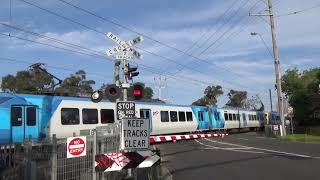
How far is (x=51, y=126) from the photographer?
24562 millimetres

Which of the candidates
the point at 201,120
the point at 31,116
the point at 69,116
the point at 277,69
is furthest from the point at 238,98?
the point at 31,116

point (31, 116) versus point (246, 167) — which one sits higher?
point (31, 116)

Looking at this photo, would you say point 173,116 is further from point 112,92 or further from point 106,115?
point 112,92

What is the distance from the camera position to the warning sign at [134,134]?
10.3m

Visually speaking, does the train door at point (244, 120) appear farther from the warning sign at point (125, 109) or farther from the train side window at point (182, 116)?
the warning sign at point (125, 109)

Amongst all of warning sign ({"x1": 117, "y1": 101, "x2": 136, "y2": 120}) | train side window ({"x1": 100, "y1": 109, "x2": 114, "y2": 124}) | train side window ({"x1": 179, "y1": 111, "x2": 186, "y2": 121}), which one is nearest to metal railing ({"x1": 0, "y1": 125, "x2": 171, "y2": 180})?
warning sign ({"x1": 117, "y1": 101, "x2": 136, "y2": 120})

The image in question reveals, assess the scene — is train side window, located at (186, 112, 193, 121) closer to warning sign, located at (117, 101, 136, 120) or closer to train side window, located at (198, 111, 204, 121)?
train side window, located at (198, 111, 204, 121)

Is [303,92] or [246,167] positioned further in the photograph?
[303,92]

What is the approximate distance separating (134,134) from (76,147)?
1268 mm

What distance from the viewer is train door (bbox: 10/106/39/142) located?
2228 centimetres

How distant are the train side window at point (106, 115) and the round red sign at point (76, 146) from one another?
18.6 meters

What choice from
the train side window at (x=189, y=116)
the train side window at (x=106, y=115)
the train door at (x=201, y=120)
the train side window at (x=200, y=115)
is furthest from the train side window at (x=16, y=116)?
the train side window at (x=200, y=115)

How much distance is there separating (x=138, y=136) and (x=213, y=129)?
38.6m

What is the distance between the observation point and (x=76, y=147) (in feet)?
33.3
